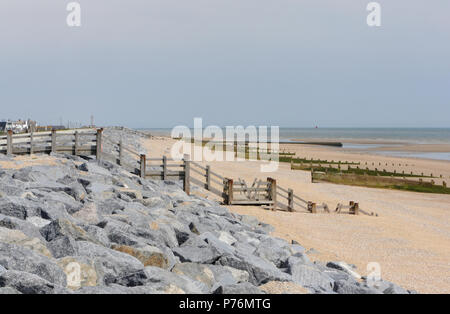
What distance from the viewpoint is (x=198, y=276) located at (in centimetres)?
705

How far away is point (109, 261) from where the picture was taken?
6797 mm

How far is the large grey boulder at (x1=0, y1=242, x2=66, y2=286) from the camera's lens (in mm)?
5844

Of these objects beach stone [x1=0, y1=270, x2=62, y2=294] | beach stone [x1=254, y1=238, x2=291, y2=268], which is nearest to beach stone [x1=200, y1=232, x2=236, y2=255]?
beach stone [x1=254, y1=238, x2=291, y2=268]

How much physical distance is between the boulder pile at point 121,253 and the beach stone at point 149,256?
0.02 metres

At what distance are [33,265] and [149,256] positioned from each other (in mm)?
1892

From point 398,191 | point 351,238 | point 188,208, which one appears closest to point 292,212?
point 351,238

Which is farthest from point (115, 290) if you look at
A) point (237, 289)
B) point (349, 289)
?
point (349, 289)

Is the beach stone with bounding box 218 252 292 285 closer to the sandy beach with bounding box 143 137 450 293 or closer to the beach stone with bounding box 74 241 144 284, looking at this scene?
the beach stone with bounding box 74 241 144 284

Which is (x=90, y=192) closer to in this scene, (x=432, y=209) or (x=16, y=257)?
(x=16, y=257)

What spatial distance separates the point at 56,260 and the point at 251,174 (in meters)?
29.3

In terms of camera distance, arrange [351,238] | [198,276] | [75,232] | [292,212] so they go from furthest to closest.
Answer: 1. [292,212]
2. [351,238]
3. [75,232]
4. [198,276]

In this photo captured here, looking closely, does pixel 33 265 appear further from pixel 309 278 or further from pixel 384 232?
pixel 384 232

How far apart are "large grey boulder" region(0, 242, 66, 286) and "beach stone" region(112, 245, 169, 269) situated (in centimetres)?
156

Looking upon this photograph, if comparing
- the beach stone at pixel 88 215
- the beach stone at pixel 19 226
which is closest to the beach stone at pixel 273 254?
the beach stone at pixel 88 215
